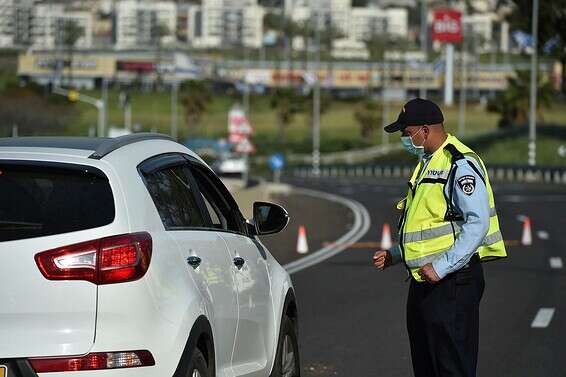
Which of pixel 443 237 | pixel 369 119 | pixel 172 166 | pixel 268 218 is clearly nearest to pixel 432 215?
pixel 443 237

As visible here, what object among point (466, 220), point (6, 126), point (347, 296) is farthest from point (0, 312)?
point (6, 126)

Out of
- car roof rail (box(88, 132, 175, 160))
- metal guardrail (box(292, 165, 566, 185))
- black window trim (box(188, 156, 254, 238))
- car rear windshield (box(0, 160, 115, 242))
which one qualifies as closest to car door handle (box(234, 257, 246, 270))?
black window trim (box(188, 156, 254, 238))

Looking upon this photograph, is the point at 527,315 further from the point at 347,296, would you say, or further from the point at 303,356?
the point at 303,356

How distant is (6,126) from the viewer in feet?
88.9

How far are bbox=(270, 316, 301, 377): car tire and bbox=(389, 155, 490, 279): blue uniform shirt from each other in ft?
4.31

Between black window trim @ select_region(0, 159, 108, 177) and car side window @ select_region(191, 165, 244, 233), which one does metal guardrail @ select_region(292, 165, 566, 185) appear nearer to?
car side window @ select_region(191, 165, 244, 233)

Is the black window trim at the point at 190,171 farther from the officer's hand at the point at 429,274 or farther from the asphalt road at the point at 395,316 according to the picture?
the asphalt road at the point at 395,316

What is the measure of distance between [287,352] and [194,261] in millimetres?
2064

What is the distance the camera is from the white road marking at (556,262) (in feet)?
74.1

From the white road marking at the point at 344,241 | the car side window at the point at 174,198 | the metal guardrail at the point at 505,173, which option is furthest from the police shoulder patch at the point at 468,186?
the metal guardrail at the point at 505,173

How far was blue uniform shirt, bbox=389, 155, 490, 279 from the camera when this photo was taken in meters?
7.50

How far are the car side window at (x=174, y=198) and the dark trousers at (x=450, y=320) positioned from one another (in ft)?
3.71

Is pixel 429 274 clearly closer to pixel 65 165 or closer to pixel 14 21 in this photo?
pixel 65 165

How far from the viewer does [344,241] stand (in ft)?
94.8
